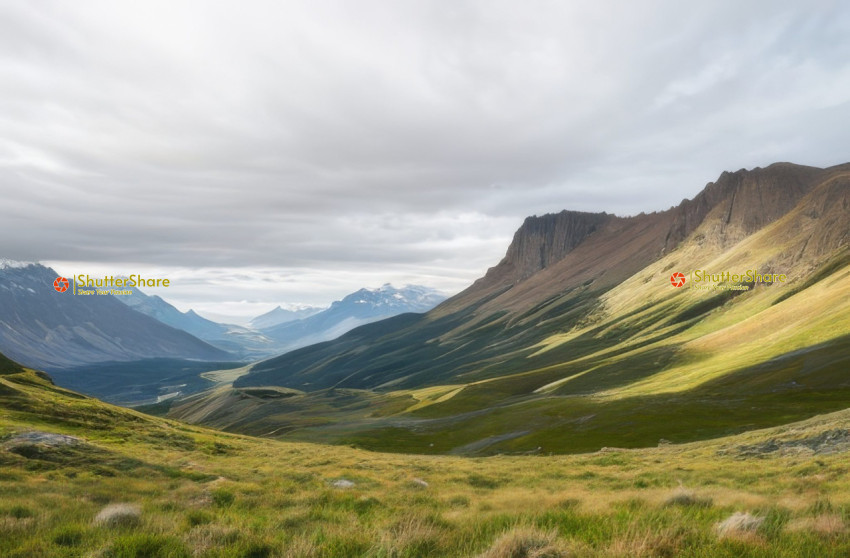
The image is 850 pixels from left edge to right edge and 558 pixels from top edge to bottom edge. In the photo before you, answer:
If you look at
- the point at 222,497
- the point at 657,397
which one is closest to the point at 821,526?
the point at 222,497

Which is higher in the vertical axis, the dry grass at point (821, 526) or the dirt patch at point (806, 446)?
the dry grass at point (821, 526)

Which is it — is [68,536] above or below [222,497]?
above

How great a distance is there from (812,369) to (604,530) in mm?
101565

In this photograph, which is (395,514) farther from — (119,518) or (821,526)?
(821,526)

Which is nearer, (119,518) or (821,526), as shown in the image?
(821,526)

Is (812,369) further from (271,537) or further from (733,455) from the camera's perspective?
(271,537)

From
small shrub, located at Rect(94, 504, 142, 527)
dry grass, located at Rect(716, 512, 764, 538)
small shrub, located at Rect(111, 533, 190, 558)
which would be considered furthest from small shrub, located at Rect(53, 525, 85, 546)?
dry grass, located at Rect(716, 512, 764, 538)

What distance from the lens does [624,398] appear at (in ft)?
337

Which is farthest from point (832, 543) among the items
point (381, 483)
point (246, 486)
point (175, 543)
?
point (381, 483)

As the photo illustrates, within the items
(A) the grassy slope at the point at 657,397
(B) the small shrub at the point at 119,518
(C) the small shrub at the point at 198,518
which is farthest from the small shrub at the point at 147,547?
(A) the grassy slope at the point at 657,397

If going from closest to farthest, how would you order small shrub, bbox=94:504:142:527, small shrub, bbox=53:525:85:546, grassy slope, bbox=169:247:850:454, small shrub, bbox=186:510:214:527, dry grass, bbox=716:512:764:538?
1. dry grass, bbox=716:512:764:538
2. small shrub, bbox=53:525:85:546
3. small shrub, bbox=94:504:142:527
4. small shrub, bbox=186:510:214:527
5. grassy slope, bbox=169:247:850:454

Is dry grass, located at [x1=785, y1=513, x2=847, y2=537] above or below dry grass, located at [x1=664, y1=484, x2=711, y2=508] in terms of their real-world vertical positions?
above

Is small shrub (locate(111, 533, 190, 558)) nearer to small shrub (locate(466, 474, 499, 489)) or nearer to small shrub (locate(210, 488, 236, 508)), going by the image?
small shrub (locate(210, 488, 236, 508))

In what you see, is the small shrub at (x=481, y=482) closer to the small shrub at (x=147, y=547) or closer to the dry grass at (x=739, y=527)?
the dry grass at (x=739, y=527)
